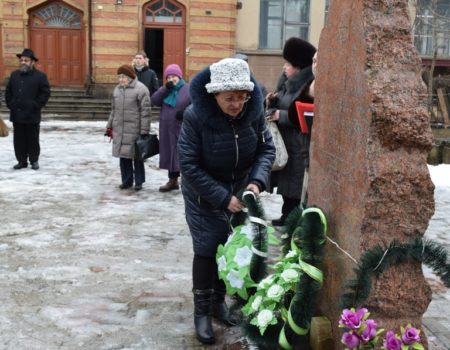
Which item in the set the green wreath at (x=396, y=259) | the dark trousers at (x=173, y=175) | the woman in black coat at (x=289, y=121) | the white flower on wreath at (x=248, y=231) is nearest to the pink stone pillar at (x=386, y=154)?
the green wreath at (x=396, y=259)

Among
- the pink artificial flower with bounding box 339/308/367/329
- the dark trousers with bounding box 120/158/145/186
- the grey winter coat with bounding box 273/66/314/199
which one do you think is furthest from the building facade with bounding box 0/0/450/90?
the pink artificial flower with bounding box 339/308/367/329

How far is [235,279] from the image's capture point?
140 inches

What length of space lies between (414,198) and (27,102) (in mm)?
7511

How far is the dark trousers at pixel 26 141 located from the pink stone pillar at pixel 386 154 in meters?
7.33

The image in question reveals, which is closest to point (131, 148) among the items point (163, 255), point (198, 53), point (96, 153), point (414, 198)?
point (163, 255)

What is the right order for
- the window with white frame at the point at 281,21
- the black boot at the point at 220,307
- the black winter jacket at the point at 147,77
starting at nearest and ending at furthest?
the black boot at the point at 220,307 < the black winter jacket at the point at 147,77 < the window with white frame at the point at 281,21

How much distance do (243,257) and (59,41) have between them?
20497 mm

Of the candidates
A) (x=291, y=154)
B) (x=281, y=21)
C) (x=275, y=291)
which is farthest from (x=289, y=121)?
(x=281, y=21)

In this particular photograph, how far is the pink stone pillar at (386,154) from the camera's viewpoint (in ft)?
9.55

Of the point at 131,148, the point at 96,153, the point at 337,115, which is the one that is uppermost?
the point at 337,115

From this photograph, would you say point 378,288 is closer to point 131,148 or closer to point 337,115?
point 337,115

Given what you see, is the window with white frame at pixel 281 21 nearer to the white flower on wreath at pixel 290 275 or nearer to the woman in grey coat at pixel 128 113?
the woman in grey coat at pixel 128 113

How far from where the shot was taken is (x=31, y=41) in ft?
72.8

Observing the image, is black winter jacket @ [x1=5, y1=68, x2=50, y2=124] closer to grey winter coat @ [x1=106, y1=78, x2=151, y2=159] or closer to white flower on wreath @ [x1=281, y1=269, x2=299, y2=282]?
grey winter coat @ [x1=106, y1=78, x2=151, y2=159]
